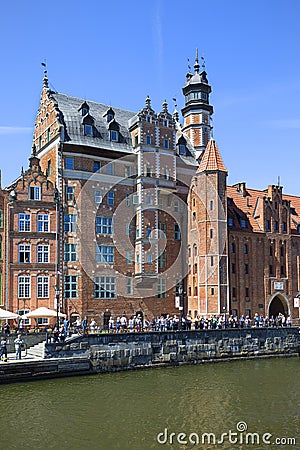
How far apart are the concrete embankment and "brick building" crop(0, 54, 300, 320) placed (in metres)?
5.15

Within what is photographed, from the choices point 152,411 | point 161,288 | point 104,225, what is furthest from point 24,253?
point 152,411

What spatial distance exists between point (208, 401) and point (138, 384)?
728 cm

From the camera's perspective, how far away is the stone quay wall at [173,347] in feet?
144

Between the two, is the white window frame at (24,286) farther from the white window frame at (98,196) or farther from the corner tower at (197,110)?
the corner tower at (197,110)

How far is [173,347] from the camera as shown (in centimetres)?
4834

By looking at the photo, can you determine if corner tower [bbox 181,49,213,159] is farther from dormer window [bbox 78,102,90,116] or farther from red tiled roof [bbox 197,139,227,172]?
dormer window [bbox 78,102,90,116]

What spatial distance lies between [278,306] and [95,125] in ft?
103

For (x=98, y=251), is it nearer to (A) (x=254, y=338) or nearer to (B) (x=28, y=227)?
(B) (x=28, y=227)

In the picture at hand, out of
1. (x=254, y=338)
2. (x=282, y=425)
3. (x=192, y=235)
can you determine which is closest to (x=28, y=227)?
(x=192, y=235)

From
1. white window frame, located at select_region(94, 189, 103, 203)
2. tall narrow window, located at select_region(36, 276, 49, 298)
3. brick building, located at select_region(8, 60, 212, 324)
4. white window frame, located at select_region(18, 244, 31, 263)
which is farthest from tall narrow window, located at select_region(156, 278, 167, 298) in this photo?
white window frame, located at select_region(18, 244, 31, 263)

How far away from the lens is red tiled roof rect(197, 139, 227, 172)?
60844mm

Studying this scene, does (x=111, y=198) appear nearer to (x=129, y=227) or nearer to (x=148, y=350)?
(x=129, y=227)

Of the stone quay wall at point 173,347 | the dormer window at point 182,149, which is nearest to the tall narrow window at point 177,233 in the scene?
the dormer window at point 182,149

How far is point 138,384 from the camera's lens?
126 feet
